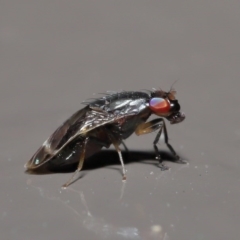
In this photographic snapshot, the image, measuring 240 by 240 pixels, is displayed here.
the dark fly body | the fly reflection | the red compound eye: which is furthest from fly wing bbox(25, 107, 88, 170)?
the fly reflection

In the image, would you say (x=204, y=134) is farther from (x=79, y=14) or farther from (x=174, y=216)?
(x=79, y=14)

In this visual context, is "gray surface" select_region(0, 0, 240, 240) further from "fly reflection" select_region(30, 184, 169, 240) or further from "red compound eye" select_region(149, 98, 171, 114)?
"red compound eye" select_region(149, 98, 171, 114)

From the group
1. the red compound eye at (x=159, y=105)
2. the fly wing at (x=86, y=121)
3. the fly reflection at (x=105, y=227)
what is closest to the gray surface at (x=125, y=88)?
the fly reflection at (x=105, y=227)

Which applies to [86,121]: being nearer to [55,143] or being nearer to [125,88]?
[55,143]

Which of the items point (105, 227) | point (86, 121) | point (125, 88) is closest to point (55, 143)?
point (86, 121)

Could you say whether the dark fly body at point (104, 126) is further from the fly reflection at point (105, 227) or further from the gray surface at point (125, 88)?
the fly reflection at point (105, 227)

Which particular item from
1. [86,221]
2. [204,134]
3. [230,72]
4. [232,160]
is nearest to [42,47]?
[230,72]

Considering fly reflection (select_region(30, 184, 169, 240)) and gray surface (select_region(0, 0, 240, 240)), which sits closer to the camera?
fly reflection (select_region(30, 184, 169, 240))

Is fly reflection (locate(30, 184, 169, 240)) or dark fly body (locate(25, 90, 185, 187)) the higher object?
dark fly body (locate(25, 90, 185, 187))
